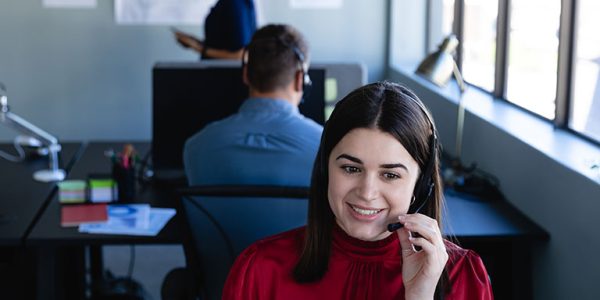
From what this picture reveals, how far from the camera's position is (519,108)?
3377mm

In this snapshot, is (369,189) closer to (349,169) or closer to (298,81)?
(349,169)

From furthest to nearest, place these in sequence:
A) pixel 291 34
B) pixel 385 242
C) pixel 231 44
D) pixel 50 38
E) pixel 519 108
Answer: pixel 50 38 < pixel 231 44 < pixel 519 108 < pixel 291 34 < pixel 385 242

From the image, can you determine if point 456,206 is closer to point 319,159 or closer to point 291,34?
point 291,34

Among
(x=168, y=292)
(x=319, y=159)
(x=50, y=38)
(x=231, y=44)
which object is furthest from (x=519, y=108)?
(x=50, y=38)

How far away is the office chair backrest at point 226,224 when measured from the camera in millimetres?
2199

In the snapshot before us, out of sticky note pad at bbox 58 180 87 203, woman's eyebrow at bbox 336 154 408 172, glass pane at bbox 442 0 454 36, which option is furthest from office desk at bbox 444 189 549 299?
glass pane at bbox 442 0 454 36

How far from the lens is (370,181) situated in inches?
57.7

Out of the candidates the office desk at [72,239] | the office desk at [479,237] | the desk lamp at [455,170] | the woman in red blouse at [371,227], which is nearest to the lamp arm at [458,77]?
the desk lamp at [455,170]

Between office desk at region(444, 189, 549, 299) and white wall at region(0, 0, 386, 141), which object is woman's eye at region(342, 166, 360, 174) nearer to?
office desk at region(444, 189, 549, 299)

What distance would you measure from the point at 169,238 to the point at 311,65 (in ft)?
3.01

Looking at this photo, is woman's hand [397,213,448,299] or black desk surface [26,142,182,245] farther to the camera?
black desk surface [26,142,182,245]

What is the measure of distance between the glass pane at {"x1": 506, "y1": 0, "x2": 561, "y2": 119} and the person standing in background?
1350 mm

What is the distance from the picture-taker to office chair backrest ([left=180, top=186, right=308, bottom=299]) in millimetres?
2199

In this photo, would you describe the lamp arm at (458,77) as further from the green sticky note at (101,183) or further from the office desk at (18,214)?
the office desk at (18,214)
